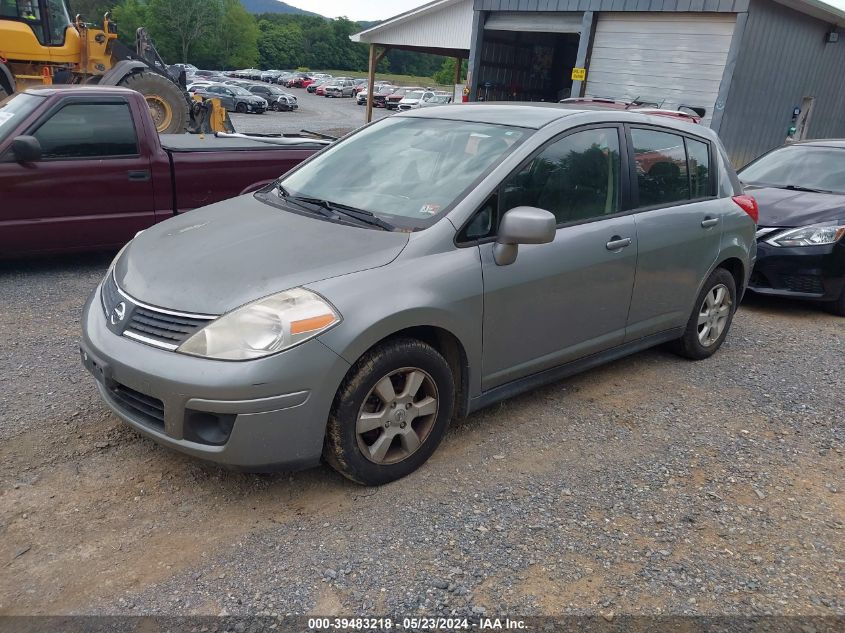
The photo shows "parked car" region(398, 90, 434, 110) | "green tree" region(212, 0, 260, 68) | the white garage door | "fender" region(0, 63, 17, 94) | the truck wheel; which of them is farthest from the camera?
"green tree" region(212, 0, 260, 68)

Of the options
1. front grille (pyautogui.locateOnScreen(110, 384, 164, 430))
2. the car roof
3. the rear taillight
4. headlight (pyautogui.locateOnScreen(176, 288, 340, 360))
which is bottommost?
front grille (pyautogui.locateOnScreen(110, 384, 164, 430))

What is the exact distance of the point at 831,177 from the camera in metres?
6.92

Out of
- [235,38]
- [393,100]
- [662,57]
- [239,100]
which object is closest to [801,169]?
[662,57]

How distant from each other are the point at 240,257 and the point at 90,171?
3722 millimetres

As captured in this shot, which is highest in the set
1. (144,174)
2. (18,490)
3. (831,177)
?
(831,177)

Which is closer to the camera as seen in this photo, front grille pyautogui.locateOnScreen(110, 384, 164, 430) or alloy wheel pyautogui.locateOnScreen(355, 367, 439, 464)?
front grille pyautogui.locateOnScreen(110, 384, 164, 430)

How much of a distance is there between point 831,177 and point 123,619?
7366mm

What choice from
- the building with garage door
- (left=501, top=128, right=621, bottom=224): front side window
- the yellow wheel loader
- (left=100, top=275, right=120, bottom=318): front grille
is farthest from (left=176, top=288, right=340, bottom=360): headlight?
the building with garage door

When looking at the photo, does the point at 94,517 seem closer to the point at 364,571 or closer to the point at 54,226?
the point at 364,571

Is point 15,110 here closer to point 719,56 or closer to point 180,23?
point 719,56

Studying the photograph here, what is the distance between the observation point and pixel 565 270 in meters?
3.59

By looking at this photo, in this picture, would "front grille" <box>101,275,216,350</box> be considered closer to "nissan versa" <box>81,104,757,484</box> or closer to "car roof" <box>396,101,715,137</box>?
"nissan versa" <box>81,104,757,484</box>

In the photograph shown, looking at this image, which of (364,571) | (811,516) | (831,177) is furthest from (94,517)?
(831,177)

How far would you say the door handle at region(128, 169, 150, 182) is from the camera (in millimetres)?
6188
